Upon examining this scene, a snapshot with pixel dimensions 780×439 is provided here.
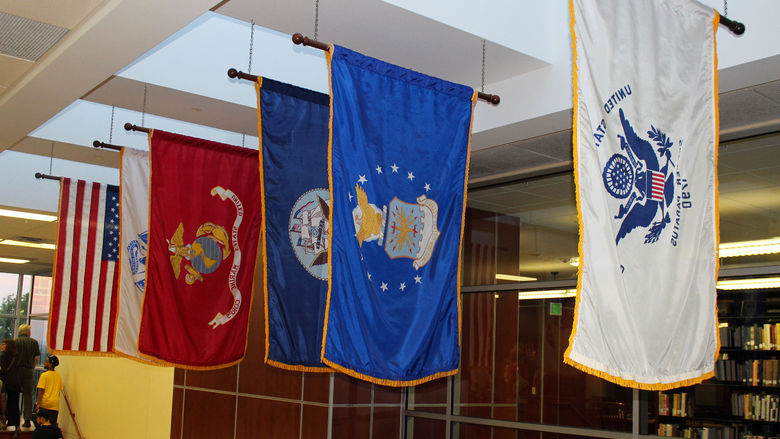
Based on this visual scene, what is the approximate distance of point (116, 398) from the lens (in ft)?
42.5

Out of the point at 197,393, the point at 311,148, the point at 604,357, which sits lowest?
the point at 197,393

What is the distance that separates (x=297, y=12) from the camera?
5.09 metres

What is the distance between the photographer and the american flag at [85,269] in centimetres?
744

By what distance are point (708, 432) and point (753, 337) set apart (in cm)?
81

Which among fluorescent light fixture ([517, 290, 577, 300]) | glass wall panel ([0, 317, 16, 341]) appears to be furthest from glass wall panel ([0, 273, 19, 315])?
fluorescent light fixture ([517, 290, 577, 300])

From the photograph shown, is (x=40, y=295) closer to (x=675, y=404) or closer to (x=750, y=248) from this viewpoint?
(x=675, y=404)

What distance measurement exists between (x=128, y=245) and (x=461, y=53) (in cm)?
339

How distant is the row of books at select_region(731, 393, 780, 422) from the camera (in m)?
5.46

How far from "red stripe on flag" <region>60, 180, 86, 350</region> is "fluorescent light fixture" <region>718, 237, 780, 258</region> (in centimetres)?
593

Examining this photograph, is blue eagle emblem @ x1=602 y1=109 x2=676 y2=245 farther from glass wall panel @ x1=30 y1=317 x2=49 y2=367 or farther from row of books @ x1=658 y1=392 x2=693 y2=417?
glass wall panel @ x1=30 y1=317 x2=49 y2=367

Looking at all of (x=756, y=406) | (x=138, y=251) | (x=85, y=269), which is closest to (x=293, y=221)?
(x=138, y=251)

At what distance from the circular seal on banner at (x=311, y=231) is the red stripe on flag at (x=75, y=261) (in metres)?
3.42

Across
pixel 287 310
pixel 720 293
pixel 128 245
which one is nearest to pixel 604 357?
pixel 287 310

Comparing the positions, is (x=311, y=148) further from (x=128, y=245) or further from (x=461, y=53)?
(x=128, y=245)
